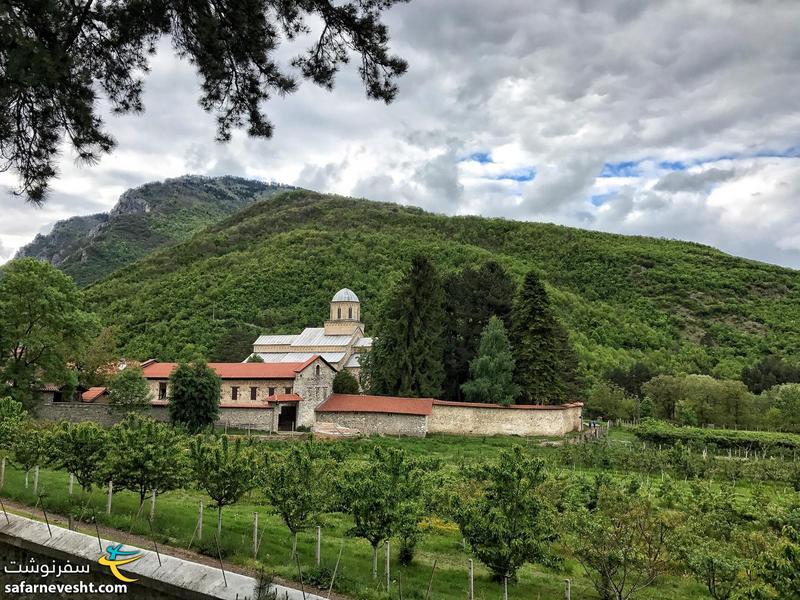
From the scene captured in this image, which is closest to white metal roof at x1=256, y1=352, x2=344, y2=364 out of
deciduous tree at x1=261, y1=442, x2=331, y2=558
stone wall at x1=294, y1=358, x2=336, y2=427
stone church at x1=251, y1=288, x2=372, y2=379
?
stone church at x1=251, y1=288, x2=372, y2=379

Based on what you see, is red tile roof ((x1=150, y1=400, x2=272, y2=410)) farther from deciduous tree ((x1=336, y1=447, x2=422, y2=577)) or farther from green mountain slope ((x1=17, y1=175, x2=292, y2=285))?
green mountain slope ((x1=17, y1=175, x2=292, y2=285))

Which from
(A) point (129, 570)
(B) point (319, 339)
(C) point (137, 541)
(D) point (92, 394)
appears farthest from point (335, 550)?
(B) point (319, 339)

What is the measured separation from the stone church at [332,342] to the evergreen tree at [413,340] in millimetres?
13286

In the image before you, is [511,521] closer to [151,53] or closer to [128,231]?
[151,53]

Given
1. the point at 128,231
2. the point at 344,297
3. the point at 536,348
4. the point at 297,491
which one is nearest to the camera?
the point at 297,491

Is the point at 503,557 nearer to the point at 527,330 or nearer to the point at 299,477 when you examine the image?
the point at 299,477

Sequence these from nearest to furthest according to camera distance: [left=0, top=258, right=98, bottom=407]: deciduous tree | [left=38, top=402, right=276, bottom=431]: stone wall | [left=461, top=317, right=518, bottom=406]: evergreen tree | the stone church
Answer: [left=0, top=258, right=98, bottom=407]: deciduous tree
[left=38, top=402, right=276, bottom=431]: stone wall
[left=461, top=317, right=518, bottom=406]: evergreen tree
the stone church

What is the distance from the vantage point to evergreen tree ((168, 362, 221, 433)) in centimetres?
3170

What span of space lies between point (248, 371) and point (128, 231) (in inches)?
4691

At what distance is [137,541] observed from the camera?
1336cm

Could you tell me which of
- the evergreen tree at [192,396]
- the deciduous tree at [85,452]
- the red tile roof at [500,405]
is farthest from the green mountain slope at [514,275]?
the deciduous tree at [85,452]

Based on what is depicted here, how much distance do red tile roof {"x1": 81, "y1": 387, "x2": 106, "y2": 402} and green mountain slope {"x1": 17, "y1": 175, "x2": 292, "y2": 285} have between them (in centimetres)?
7958

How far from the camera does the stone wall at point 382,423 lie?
35031mm

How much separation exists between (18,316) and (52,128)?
29000 millimetres
